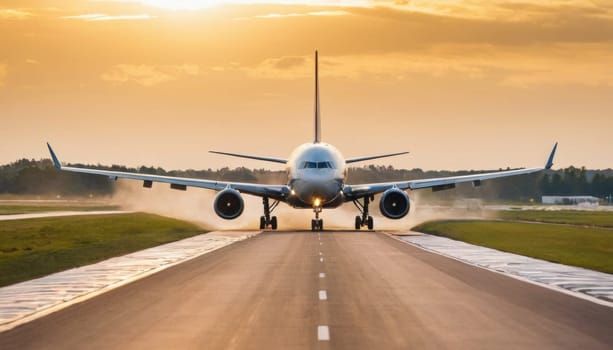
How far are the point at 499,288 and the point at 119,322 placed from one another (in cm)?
1169

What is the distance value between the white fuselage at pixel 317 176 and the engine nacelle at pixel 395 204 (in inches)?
113

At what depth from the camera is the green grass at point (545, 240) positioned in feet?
139

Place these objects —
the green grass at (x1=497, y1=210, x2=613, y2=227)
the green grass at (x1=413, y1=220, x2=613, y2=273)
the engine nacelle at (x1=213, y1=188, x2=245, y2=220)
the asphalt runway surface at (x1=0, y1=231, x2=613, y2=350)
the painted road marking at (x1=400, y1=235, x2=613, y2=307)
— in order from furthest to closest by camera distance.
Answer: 1. the green grass at (x1=497, y1=210, x2=613, y2=227)
2. the engine nacelle at (x1=213, y1=188, x2=245, y2=220)
3. the green grass at (x1=413, y1=220, x2=613, y2=273)
4. the painted road marking at (x1=400, y1=235, x2=613, y2=307)
5. the asphalt runway surface at (x1=0, y1=231, x2=613, y2=350)

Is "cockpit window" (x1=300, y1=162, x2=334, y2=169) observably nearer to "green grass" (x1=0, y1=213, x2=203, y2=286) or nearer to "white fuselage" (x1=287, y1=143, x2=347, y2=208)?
"white fuselage" (x1=287, y1=143, x2=347, y2=208)

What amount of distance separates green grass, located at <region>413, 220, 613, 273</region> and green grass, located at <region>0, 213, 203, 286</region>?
16.6 metres

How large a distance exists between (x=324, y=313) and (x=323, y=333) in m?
3.25

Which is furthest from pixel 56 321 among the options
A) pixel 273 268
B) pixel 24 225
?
pixel 24 225

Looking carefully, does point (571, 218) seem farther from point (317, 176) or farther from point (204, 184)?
point (204, 184)

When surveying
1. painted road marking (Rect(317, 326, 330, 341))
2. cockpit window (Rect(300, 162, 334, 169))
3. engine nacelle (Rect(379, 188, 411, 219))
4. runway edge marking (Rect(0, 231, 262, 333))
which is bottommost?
painted road marking (Rect(317, 326, 330, 341))

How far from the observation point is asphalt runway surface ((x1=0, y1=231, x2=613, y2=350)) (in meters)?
17.7

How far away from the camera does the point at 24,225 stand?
239ft

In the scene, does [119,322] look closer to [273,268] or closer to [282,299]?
[282,299]

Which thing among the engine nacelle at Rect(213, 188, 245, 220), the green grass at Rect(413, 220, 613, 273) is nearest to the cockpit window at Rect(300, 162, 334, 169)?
the engine nacelle at Rect(213, 188, 245, 220)

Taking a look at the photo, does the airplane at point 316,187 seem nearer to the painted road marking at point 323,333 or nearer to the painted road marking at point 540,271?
the painted road marking at point 540,271
